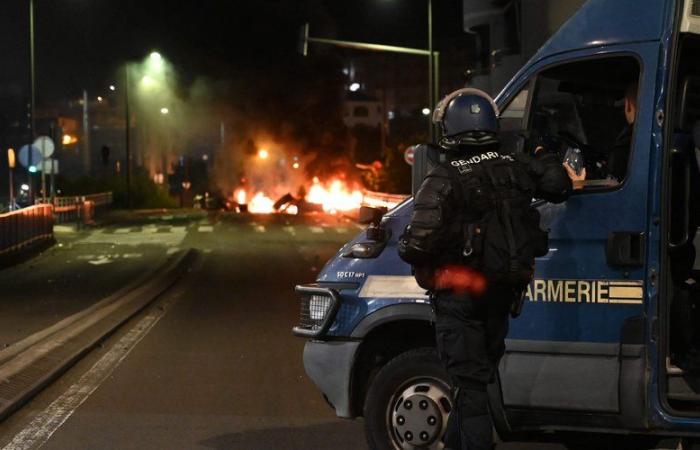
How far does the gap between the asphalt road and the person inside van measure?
2.03 m

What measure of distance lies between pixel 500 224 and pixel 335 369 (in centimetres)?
164

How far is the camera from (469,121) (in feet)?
15.3

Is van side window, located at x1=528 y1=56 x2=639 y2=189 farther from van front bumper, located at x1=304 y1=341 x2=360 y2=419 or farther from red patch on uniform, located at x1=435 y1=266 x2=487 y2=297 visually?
van front bumper, located at x1=304 y1=341 x2=360 y2=419

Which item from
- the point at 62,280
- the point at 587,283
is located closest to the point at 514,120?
the point at 587,283

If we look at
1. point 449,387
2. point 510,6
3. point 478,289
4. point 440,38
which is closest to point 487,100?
point 478,289

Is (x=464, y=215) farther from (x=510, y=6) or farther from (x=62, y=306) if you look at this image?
(x=510, y=6)

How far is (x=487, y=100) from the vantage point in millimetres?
4730

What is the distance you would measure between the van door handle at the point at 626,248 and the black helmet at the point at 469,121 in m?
0.81

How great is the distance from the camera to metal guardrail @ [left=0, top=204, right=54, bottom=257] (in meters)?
21.7

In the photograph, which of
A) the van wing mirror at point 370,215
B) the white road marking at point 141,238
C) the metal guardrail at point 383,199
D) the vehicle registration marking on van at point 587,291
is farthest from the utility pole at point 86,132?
the vehicle registration marking on van at point 587,291

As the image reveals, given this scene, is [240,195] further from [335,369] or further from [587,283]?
[587,283]

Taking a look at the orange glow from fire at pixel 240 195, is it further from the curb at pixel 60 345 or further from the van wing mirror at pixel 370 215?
the van wing mirror at pixel 370 215

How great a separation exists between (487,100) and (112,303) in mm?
10598

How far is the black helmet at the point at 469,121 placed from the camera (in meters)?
4.67
